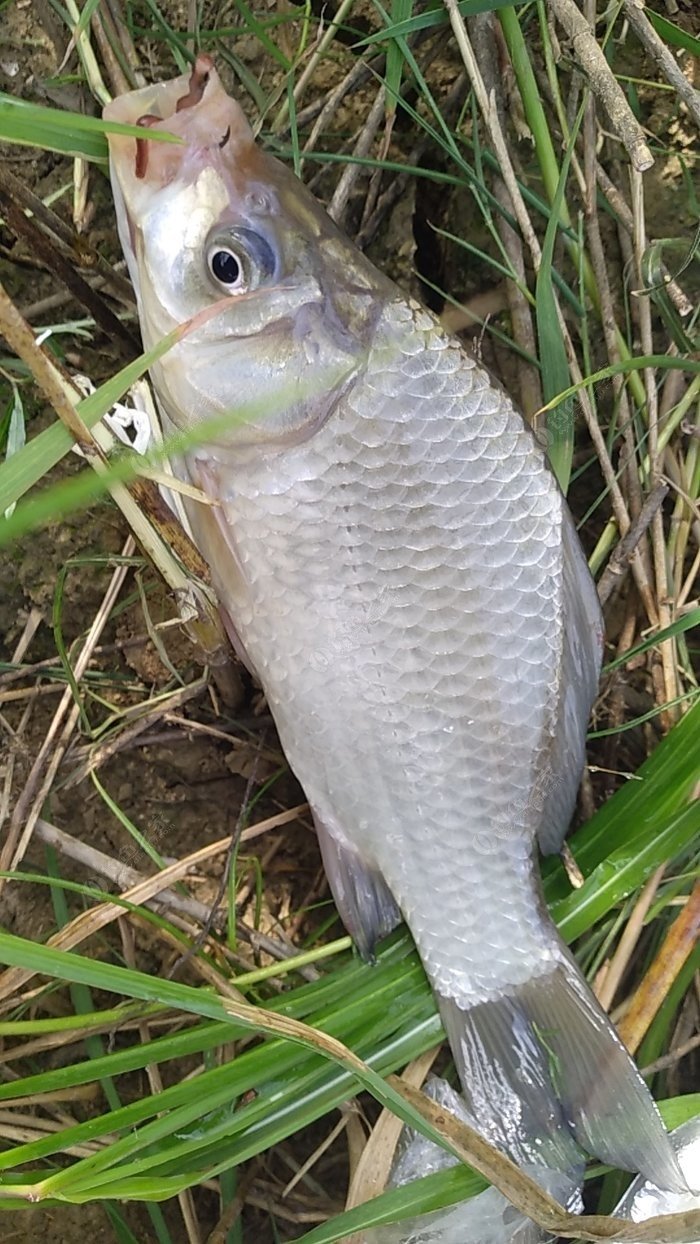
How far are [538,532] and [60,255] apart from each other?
72cm

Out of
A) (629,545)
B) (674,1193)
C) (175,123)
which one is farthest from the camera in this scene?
(629,545)

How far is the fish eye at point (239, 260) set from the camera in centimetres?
103

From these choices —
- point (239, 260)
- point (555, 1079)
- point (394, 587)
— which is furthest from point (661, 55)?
point (555, 1079)

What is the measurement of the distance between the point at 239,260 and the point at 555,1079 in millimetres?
1203

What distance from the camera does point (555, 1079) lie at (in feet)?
4.25

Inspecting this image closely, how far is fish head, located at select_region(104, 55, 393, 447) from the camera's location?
1007 millimetres

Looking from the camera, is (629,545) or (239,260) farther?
(629,545)

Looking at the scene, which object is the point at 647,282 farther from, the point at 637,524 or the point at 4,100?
the point at 4,100

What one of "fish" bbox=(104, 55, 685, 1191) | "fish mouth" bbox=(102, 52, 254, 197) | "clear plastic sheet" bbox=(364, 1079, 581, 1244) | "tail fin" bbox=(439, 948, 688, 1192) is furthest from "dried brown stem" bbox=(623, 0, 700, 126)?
"clear plastic sheet" bbox=(364, 1079, 581, 1244)

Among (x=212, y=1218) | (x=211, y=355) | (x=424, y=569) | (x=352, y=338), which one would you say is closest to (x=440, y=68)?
(x=352, y=338)

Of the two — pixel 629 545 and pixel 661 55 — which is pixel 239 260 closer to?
pixel 661 55

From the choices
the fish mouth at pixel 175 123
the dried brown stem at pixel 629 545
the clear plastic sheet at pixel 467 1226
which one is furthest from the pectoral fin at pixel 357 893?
the fish mouth at pixel 175 123

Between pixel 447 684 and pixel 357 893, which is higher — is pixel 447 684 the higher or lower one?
the higher one

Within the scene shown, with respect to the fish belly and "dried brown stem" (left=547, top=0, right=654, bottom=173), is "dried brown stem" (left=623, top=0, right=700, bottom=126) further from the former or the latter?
the fish belly
